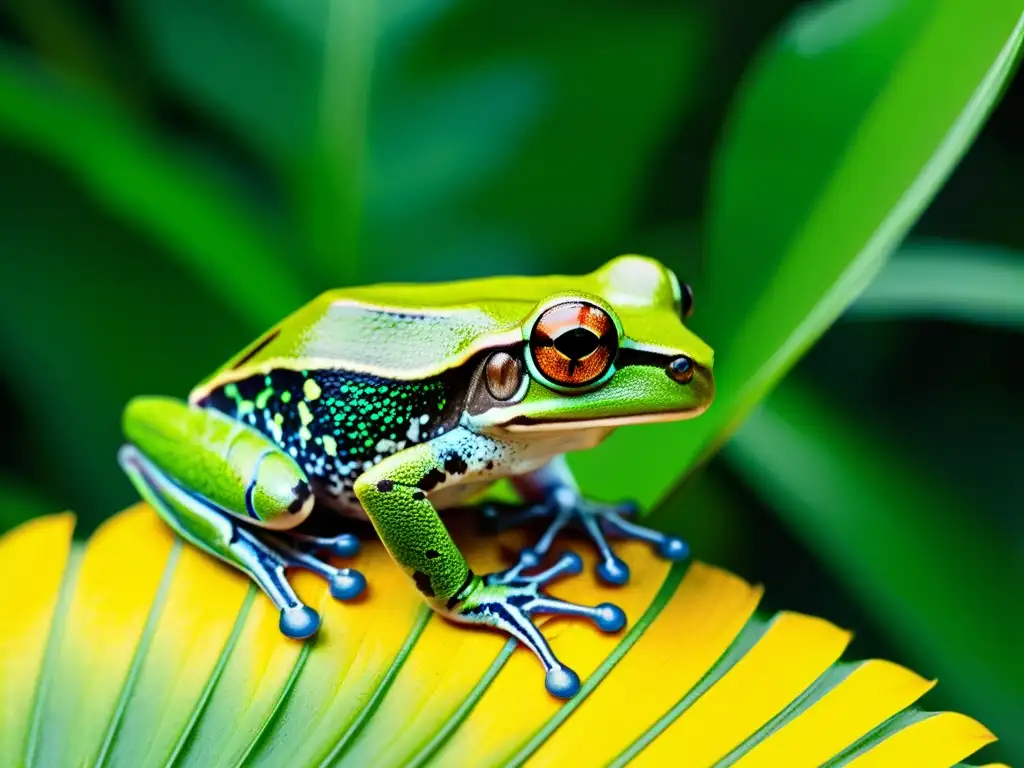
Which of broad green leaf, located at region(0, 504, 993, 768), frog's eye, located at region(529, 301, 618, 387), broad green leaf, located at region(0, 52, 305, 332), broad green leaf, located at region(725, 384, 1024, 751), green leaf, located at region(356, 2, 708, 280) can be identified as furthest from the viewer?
green leaf, located at region(356, 2, 708, 280)

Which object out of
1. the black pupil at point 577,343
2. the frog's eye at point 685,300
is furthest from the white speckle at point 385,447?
the frog's eye at point 685,300

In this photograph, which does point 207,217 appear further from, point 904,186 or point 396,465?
point 904,186

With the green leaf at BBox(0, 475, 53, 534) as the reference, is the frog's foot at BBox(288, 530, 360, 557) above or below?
above

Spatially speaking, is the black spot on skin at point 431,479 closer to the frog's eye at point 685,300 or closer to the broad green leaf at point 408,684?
the broad green leaf at point 408,684

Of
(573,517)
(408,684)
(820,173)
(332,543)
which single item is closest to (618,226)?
(820,173)

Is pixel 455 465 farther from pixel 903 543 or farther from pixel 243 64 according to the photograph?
pixel 243 64

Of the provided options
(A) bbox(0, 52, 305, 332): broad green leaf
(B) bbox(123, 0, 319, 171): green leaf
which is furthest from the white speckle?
(B) bbox(123, 0, 319, 171): green leaf

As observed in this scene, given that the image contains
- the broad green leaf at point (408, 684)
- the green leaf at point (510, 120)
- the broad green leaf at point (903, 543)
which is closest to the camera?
the broad green leaf at point (408, 684)

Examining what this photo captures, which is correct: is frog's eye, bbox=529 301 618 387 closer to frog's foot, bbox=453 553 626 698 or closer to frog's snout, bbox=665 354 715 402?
frog's snout, bbox=665 354 715 402
